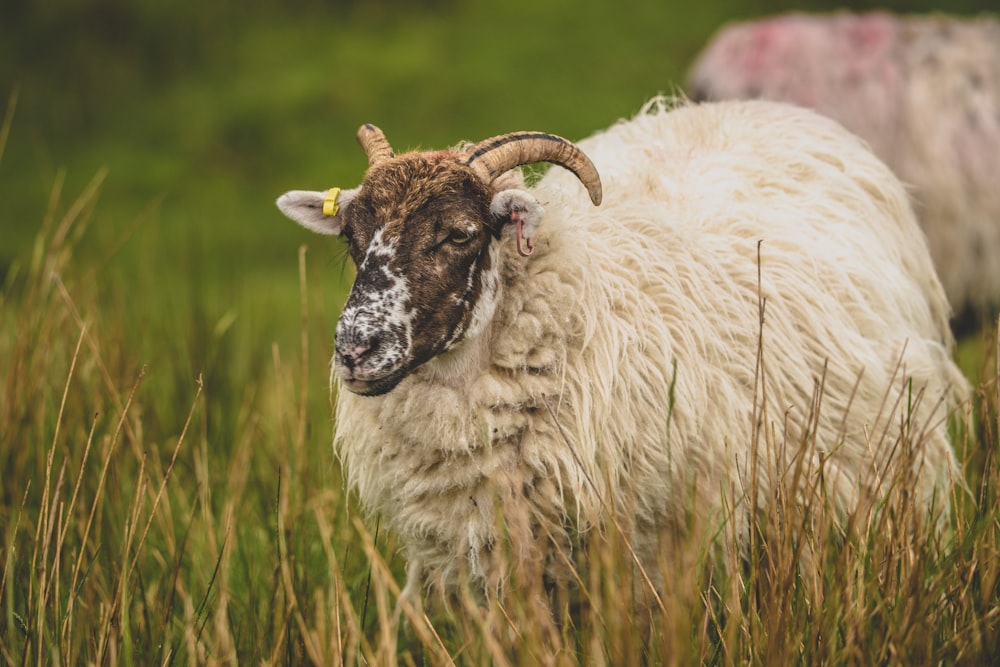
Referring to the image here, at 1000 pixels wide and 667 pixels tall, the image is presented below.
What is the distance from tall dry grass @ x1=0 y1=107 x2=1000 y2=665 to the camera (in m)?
2.04

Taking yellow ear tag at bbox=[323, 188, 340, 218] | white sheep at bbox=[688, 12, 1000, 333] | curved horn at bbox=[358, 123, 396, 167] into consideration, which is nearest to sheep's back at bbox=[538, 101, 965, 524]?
curved horn at bbox=[358, 123, 396, 167]

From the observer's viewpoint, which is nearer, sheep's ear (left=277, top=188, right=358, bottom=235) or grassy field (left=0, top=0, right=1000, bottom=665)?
grassy field (left=0, top=0, right=1000, bottom=665)

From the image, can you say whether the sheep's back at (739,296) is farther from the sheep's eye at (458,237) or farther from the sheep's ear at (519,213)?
the sheep's eye at (458,237)

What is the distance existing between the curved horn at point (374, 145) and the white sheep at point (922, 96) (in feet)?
12.1

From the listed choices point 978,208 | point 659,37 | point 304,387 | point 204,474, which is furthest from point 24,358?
point 659,37

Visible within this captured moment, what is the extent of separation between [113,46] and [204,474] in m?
11.6

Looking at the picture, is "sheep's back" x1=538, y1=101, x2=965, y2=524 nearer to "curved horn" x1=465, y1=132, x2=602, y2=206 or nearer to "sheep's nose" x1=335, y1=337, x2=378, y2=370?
"curved horn" x1=465, y1=132, x2=602, y2=206

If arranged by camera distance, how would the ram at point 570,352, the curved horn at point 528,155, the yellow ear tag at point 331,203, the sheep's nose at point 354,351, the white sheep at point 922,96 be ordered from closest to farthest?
the sheep's nose at point 354,351
the ram at point 570,352
the curved horn at point 528,155
the yellow ear tag at point 331,203
the white sheep at point 922,96

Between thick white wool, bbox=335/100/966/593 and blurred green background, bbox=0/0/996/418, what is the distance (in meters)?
7.51

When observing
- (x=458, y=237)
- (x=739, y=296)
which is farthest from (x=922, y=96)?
(x=458, y=237)

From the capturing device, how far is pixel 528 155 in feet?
9.39

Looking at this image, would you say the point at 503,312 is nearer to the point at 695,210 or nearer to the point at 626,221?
the point at 626,221

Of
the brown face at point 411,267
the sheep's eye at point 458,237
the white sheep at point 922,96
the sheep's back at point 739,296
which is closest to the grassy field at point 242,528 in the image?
the sheep's back at point 739,296

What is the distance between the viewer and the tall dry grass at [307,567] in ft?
6.68
